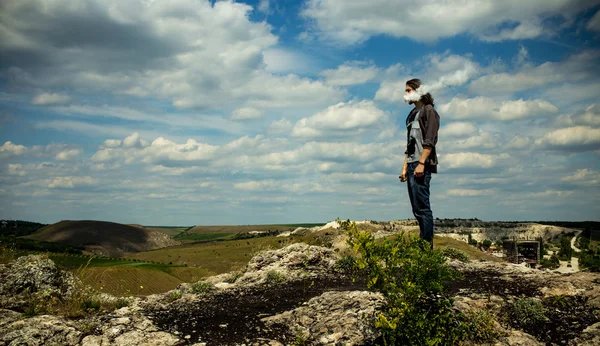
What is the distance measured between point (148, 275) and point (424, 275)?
80381 millimetres

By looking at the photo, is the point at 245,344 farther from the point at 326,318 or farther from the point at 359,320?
the point at 359,320

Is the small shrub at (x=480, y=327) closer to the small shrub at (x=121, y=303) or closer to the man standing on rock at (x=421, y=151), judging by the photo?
the man standing on rock at (x=421, y=151)

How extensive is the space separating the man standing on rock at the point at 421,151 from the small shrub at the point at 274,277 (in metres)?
4.69

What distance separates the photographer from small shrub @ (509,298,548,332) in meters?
7.38

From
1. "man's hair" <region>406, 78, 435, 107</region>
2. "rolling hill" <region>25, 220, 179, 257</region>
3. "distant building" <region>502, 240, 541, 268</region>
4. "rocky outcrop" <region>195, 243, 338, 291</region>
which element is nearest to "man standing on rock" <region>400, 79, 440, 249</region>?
"man's hair" <region>406, 78, 435, 107</region>

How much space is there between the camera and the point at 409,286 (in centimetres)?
568

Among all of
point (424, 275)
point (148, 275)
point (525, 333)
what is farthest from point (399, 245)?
point (148, 275)

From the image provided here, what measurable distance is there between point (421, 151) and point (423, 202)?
106 centimetres

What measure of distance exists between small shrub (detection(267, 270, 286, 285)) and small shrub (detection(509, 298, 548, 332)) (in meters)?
5.87

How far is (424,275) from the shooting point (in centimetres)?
593

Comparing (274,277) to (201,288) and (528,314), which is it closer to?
(201,288)

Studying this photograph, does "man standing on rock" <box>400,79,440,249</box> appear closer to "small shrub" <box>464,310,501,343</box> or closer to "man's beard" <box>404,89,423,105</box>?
"man's beard" <box>404,89,423,105</box>

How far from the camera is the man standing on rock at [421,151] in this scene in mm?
7734

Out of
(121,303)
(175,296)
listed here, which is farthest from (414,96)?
(121,303)
